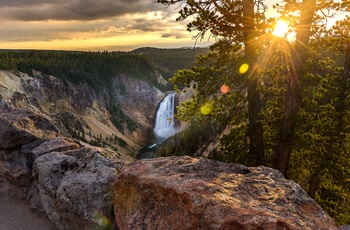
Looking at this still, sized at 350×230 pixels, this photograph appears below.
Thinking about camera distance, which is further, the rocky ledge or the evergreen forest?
the evergreen forest

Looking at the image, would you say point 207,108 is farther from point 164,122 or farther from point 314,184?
point 164,122

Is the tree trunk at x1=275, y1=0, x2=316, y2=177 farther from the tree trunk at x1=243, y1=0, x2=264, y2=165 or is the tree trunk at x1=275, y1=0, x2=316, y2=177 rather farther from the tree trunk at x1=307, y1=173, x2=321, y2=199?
the tree trunk at x1=307, y1=173, x2=321, y2=199

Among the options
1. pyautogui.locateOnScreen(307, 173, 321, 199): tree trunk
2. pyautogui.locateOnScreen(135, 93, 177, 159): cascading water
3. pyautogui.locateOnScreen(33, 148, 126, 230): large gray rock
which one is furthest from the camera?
pyautogui.locateOnScreen(135, 93, 177, 159): cascading water

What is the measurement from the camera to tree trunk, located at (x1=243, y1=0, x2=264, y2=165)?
30.5ft

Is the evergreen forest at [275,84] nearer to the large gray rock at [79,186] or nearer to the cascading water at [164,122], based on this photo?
the large gray rock at [79,186]

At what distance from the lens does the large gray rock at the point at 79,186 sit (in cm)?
689

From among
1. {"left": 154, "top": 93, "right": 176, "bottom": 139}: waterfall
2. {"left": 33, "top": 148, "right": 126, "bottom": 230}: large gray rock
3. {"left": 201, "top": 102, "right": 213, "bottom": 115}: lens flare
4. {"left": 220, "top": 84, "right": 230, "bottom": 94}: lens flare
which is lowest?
{"left": 154, "top": 93, "right": 176, "bottom": 139}: waterfall

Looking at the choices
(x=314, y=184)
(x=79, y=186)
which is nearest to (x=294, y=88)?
(x=314, y=184)

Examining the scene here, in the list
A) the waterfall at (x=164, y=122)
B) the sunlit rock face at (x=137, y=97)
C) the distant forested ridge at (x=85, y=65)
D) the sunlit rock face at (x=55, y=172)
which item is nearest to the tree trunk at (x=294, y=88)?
the sunlit rock face at (x=55, y=172)

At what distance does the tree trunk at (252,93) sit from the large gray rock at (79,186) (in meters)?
5.03

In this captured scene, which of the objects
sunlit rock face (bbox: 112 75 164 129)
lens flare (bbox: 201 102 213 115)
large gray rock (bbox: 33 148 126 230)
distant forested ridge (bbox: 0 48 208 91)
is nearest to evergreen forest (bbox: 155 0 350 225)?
lens flare (bbox: 201 102 213 115)

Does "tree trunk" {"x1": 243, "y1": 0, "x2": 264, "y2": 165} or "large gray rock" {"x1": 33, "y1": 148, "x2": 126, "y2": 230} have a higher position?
"tree trunk" {"x1": 243, "y1": 0, "x2": 264, "y2": 165}

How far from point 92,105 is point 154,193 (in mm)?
95729

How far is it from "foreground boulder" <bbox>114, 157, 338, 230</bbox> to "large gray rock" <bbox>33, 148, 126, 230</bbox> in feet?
2.72
